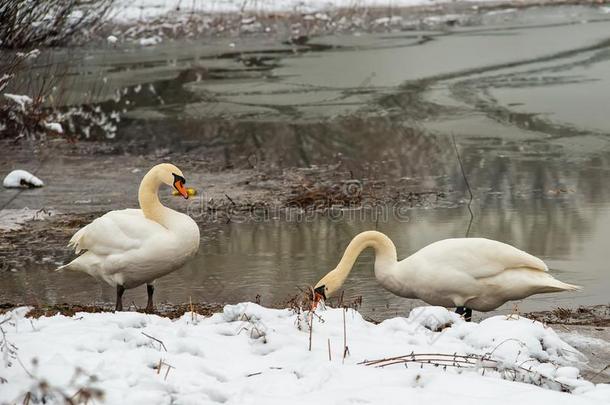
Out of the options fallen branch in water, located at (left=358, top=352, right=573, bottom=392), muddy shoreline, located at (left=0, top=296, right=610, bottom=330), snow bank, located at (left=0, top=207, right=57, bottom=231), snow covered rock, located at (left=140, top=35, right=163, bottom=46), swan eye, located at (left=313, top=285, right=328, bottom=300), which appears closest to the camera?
fallen branch in water, located at (left=358, top=352, right=573, bottom=392)

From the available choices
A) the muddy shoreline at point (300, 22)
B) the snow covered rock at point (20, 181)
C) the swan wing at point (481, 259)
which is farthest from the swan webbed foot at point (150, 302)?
the muddy shoreline at point (300, 22)

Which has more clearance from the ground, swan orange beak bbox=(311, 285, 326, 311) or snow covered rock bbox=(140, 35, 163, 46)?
swan orange beak bbox=(311, 285, 326, 311)

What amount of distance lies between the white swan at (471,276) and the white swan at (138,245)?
112 cm

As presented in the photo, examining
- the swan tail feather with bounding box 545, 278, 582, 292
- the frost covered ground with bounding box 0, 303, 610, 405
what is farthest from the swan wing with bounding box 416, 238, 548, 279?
the frost covered ground with bounding box 0, 303, 610, 405

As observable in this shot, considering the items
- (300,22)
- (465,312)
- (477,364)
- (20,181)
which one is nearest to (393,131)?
(20,181)

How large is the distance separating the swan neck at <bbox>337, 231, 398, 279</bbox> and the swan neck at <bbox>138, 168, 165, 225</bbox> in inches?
57.4

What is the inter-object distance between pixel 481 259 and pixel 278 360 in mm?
2507

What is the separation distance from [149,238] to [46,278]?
5.05 feet

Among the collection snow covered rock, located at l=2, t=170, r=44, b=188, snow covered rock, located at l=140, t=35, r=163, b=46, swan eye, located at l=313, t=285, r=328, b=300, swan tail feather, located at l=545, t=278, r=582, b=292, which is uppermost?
swan tail feather, located at l=545, t=278, r=582, b=292

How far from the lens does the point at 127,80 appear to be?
69.2 ft

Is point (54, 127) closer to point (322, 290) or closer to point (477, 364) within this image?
point (322, 290)

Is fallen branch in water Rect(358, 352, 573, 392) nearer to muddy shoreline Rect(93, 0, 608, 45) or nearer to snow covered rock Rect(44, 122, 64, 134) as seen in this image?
snow covered rock Rect(44, 122, 64, 134)

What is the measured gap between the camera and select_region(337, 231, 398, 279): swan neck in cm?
754

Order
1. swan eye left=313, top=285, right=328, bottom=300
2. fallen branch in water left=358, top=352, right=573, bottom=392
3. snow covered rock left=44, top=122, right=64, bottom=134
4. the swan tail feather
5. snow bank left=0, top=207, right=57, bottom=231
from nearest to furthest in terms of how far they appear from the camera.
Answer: fallen branch in water left=358, top=352, right=573, bottom=392, the swan tail feather, swan eye left=313, top=285, right=328, bottom=300, snow bank left=0, top=207, right=57, bottom=231, snow covered rock left=44, top=122, right=64, bottom=134
